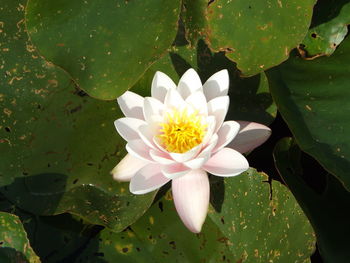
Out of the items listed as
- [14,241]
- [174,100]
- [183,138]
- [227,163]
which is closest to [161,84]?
[174,100]

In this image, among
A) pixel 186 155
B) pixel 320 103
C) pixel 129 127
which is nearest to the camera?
pixel 186 155

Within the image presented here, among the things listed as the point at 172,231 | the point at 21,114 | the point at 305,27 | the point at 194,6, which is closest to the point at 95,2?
the point at 194,6

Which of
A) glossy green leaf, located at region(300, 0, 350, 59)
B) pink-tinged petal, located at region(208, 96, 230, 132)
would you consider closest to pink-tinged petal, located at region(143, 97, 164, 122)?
pink-tinged petal, located at region(208, 96, 230, 132)

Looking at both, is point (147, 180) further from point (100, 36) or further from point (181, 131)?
point (100, 36)

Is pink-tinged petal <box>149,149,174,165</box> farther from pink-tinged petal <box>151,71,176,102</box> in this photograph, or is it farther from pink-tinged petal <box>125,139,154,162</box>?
pink-tinged petal <box>151,71,176,102</box>

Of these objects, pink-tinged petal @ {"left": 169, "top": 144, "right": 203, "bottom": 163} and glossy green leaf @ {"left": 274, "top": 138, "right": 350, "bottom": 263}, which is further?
glossy green leaf @ {"left": 274, "top": 138, "right": 350, "bottom": 263}

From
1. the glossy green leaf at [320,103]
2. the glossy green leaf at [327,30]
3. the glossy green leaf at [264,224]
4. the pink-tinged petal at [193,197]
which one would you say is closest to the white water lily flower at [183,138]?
the pink-tinged petal at [193,197]
